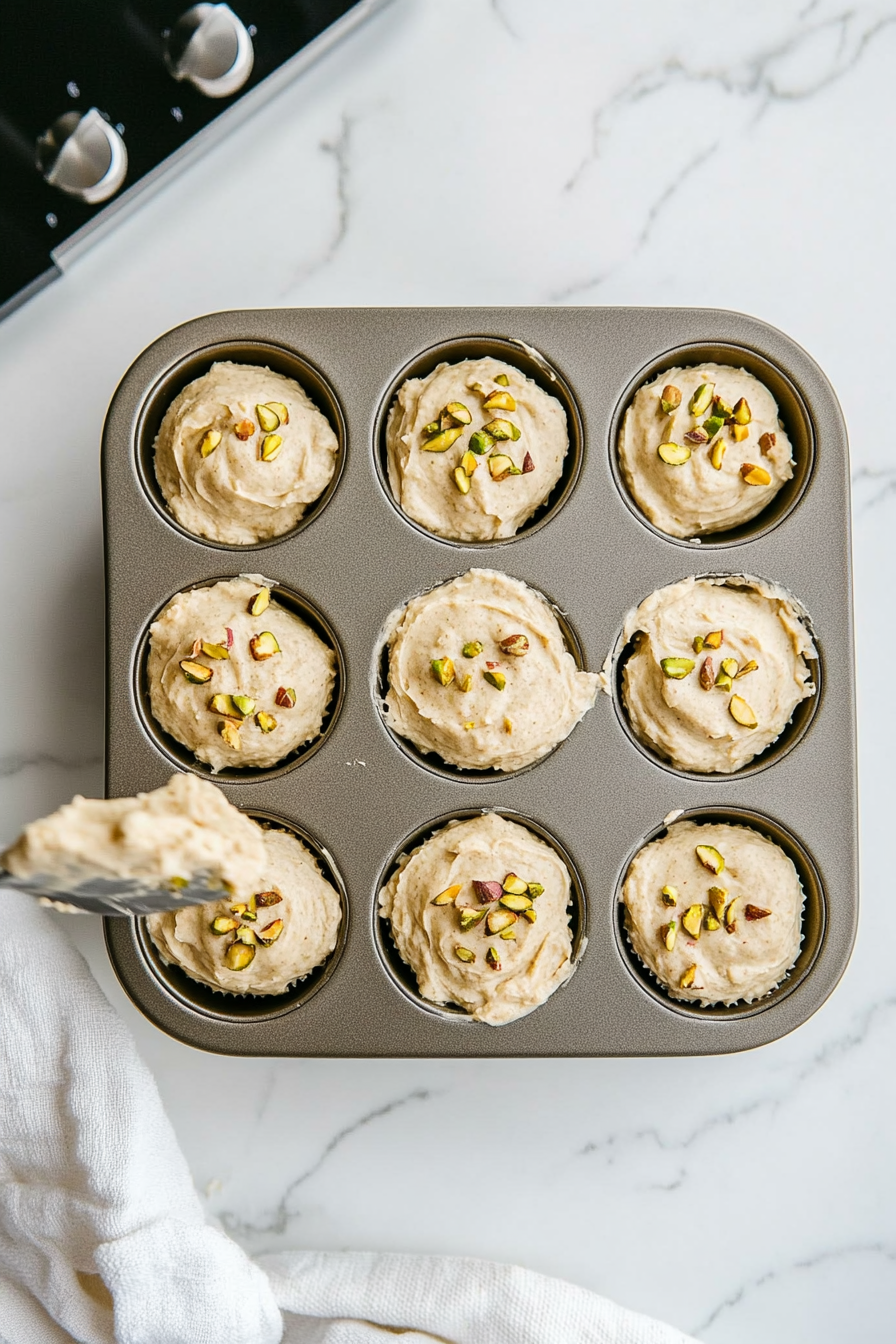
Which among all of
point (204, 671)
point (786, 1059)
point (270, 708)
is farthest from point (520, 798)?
point (786, 1059)

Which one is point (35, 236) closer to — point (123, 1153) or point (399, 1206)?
point (123, 1153)

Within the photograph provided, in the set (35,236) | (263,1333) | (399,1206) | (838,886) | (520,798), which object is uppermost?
(35,236)

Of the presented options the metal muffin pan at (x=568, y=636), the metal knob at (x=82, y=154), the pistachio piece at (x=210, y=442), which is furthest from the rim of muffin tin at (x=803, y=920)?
the metal knob at (x=82, y=154)

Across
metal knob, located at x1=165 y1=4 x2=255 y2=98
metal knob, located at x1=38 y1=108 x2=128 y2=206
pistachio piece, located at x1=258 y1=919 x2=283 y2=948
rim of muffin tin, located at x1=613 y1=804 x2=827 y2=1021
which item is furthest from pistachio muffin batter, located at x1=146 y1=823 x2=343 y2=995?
metal knob, located at x1=165 y1=4 x2=255 y2=98

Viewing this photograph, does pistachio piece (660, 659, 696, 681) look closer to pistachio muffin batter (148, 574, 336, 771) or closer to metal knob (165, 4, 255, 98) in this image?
pistachio muffin batter (148, 574, 336, 771)

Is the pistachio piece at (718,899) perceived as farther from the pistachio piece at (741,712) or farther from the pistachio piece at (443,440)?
the pistachio piece at (443,440)

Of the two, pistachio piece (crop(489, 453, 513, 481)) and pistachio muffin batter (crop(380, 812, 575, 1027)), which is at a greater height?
pistachio piece (crop(489, 453, 513, 481))

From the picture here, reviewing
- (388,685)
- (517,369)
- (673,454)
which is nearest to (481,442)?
(517,369)

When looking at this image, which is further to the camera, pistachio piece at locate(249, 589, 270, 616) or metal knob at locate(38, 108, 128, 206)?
pistachio piece at locate(249, 589, 270, 616)
